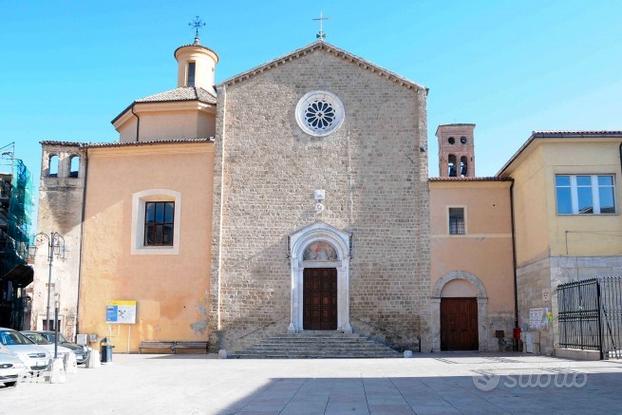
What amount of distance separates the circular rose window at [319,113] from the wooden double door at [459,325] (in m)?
8.51

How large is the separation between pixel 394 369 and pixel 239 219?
34.3ft

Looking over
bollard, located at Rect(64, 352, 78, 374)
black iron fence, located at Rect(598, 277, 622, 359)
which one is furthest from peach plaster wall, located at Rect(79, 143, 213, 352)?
black iron fence, located at Rect(598, 277, 622, 359)

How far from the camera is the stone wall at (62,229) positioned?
26031 mm

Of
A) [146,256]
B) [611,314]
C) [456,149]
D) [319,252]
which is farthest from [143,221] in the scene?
[456,149]

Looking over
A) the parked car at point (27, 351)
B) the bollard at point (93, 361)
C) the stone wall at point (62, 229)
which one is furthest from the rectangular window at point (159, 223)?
the parked car at point (27, 351)

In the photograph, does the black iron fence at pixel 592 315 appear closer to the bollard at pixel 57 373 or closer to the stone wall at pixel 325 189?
the stone wall at pixel 325 189

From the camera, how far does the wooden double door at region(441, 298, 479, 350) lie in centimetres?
2580

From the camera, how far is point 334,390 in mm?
13195

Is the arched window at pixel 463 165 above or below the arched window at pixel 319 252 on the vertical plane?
above

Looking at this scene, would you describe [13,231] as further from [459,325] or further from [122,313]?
[459,325]

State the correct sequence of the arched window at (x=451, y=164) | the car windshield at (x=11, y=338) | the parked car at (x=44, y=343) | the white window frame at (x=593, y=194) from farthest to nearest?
the arched window at (x=451, y=164)
the white window frame at (x=593, y=194)
the parked car at (x=44, y=343)
the car windshield at (x=11, y=338)

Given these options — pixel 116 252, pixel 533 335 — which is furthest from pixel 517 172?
pixel 116 252

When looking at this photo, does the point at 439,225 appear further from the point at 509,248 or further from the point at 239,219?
the point at 239,219

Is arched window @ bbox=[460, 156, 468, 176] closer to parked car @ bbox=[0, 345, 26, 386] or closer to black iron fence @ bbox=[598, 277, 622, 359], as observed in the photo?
black iron fence @ bbox=[598, 277, 622, 359]
